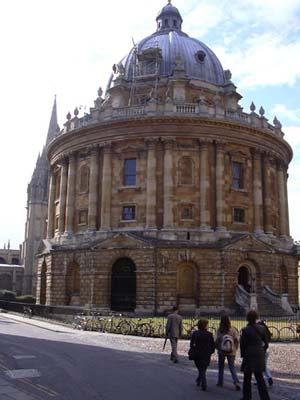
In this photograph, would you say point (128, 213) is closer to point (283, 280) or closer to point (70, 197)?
point (70, 197)

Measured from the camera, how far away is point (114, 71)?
5522 cm

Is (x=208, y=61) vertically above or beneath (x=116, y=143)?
above

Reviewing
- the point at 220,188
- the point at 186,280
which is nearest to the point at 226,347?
the point at 186,280

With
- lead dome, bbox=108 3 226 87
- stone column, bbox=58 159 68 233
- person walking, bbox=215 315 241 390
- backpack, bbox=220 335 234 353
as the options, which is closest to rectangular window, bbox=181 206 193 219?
stone column, bbox=58 159 68 233

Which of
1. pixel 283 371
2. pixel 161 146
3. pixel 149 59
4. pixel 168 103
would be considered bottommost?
pixel 283 371

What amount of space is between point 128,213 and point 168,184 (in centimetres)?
441

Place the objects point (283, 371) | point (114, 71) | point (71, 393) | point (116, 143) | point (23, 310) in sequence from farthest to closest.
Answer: point (114, 71) < point (116, 143) < point (23, 310) < point (283, 371) < point (71, 393)

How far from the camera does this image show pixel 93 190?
4378 centimetres

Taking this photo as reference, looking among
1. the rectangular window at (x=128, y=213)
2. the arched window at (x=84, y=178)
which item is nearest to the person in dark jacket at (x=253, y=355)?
the rectangular window at (x=128, y=213)

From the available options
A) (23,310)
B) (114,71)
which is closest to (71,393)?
(23,310)

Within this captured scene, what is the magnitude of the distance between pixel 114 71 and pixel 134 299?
27295 mm

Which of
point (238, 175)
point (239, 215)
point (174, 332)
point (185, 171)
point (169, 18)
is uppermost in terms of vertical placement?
point (169, 18)

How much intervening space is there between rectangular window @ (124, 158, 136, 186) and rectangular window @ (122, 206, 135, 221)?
85.5 inches

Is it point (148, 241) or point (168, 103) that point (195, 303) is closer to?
point (148, 241)
